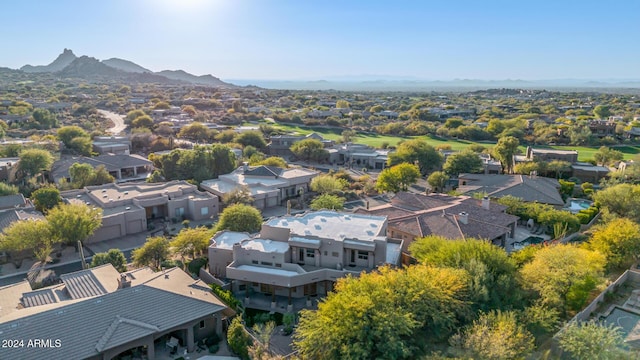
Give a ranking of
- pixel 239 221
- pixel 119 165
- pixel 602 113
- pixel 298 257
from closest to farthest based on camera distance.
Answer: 1. pixel 298 257
2. pixel 239 221
3. pixel 119 165
4. pixel 602 113

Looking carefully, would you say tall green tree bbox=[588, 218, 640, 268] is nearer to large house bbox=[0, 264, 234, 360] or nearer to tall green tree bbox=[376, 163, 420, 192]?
tall green tree bbox=[376, 163, 420, 192]

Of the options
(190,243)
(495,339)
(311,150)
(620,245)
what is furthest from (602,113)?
(190,243)

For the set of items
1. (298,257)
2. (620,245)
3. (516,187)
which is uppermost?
(516,187)

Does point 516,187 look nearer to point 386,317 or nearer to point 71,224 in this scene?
point 386,317

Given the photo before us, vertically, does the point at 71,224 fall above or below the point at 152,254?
above

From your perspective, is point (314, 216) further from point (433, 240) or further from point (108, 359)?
point (108, 359)

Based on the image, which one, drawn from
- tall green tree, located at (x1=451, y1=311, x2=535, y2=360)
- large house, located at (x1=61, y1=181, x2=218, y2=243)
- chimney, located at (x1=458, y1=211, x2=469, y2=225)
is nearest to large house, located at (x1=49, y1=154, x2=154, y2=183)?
large house, located at (x1=61, y1=181, x2=218, y2=243)
